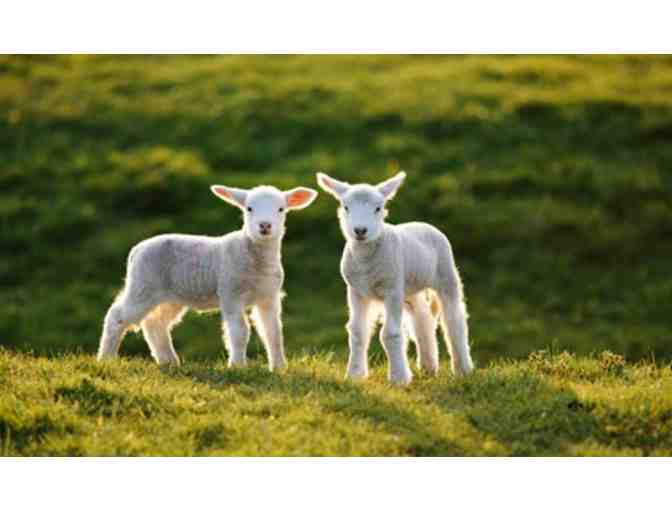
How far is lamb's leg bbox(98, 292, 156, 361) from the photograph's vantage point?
1084 cm

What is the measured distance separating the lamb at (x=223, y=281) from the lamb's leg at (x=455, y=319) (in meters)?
1.55

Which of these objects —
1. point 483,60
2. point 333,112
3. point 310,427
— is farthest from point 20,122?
point 310,427

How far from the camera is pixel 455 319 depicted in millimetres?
10422

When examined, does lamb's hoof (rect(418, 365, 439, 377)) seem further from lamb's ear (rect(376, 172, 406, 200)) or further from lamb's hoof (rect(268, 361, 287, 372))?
lamb's ear (rect(376, 172, 406, 200))

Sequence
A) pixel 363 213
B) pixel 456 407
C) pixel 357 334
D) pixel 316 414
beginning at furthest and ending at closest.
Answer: pixel 357 334
pixel 363 213
pixel 456 407
pixel 316 414

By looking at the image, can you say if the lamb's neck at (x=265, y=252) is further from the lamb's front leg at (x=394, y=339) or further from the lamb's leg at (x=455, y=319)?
the lamb's leg at (x=455, y=319)

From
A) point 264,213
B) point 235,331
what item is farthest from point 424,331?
point 264,213

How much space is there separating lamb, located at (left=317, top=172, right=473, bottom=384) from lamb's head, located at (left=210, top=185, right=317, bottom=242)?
1.67 feet

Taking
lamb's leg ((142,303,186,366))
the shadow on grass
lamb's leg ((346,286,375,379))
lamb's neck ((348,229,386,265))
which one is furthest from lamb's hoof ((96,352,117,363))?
lamb's neck ((348,229,386,265))

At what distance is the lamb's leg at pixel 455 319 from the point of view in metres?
10.4

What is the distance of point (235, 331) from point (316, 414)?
73.9 inches

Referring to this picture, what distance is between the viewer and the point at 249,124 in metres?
20.1

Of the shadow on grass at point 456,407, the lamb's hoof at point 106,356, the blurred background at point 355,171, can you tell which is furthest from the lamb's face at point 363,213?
the blurred background at point 355,171

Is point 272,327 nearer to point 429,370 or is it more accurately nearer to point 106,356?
point 429,370
